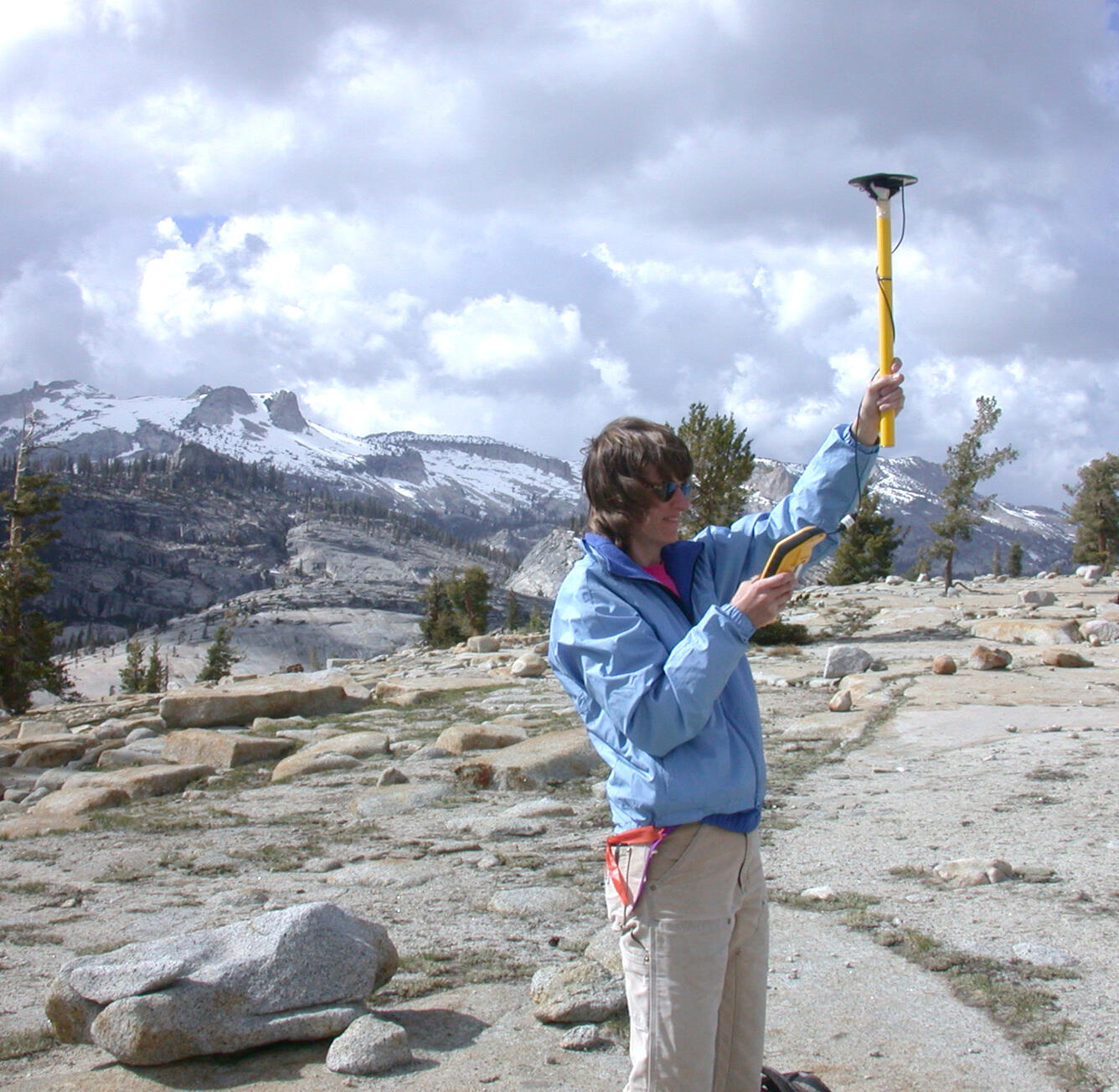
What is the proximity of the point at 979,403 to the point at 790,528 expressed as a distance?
1433 inches

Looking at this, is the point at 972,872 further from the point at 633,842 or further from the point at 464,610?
the point at 464,610

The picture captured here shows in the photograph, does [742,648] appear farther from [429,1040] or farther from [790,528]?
[429,1040]

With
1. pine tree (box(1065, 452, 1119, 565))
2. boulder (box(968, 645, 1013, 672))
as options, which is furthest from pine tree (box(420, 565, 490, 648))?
boulder (box(968, 645, 1013, 672))

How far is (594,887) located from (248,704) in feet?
32.1

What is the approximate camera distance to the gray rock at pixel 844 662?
15.6 meters

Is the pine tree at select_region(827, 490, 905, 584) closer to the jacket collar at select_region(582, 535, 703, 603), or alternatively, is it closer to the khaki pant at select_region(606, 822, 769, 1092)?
the jacket collar at select_region(582, 535, 703, 603)

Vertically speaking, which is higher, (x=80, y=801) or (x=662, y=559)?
(x=662, y=559)

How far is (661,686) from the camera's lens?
2674mm

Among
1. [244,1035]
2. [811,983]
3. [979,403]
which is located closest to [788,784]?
[811,983]

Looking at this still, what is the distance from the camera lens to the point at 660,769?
2.76 m

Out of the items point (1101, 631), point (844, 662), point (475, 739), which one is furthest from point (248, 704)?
point (1101, 631)

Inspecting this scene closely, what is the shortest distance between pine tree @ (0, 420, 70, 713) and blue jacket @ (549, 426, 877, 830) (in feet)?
94.9

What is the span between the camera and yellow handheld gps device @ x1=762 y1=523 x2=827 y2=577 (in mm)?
2896

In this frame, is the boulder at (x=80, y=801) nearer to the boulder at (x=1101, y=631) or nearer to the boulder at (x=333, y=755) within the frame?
the boulder at (x=333, y=755)
